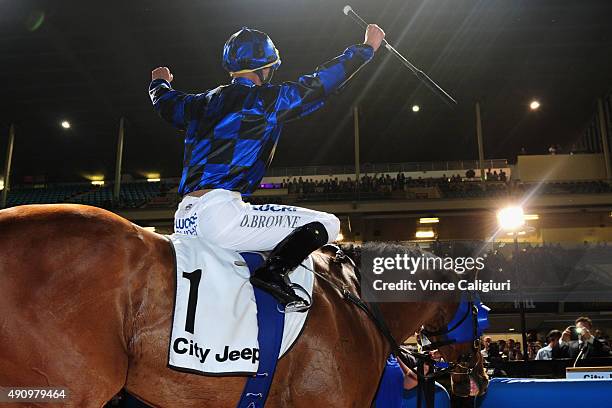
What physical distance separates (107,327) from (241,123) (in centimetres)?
104

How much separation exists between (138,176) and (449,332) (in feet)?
100.0

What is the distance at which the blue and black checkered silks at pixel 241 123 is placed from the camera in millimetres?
2428

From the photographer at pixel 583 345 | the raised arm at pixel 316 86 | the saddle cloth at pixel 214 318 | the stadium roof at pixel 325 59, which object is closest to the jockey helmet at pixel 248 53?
the raised arm at pixel 316 86

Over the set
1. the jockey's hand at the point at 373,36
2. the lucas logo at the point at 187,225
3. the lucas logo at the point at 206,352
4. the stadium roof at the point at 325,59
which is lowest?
the lucas logo at the point at 206,352

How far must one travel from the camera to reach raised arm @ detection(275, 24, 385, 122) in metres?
2.49

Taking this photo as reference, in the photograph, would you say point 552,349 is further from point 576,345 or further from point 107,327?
point 107,327

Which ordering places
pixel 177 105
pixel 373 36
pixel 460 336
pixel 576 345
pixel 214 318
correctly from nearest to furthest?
pixel 214 318
pixel 177 105
pixel 373 36
pixel 460 336
pixel 576 345

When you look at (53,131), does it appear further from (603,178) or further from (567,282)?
(603,178)

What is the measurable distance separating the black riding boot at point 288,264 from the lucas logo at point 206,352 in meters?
0.24

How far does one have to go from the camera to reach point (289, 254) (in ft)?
7.43

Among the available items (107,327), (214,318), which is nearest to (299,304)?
(214,318)

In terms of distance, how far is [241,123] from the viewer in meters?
2.44

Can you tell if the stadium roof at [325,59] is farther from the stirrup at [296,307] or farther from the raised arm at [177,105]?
the stirrup at [296,307]

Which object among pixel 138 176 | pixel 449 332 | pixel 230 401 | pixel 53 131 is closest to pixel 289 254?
pixel 230 401
